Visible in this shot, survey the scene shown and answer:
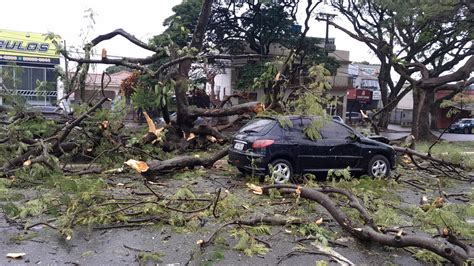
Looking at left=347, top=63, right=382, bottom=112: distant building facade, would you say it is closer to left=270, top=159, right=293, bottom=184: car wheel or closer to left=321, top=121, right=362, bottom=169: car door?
left=321, top=121, right=362, bottom=169: car door

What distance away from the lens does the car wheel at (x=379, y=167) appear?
942 centimetres

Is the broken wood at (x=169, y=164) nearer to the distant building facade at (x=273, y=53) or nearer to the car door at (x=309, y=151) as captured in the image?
the car door at (x=309, y=151)

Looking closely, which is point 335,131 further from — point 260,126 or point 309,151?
point 260,126

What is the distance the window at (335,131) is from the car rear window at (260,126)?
117cm

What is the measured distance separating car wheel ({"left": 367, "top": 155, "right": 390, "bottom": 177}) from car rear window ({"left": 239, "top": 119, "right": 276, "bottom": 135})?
8.24 ft

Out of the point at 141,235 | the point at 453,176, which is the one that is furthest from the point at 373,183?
the point at 141,235

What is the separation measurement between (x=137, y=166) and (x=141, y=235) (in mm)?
2146

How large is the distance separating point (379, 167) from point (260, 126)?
2977mm

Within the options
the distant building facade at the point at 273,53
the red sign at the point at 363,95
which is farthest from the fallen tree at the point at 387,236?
the red sign at the point at 363,95

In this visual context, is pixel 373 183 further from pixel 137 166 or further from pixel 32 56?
pixel 32 56

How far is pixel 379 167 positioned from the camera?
955 cm

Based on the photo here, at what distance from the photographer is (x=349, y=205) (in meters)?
5.98

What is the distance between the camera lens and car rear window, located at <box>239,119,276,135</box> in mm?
8586

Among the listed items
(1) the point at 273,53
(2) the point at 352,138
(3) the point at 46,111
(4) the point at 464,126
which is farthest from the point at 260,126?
(4) the point at 464,126
